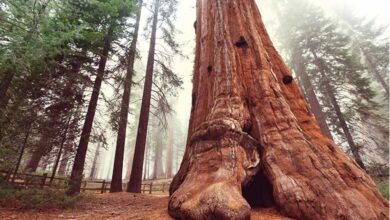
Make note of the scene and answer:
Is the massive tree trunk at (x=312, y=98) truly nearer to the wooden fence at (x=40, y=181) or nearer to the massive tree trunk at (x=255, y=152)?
the massive tree trunk at (x=255, y=152)

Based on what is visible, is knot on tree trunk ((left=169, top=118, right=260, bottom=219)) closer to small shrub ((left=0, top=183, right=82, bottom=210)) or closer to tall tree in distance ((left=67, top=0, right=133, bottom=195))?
small shrub ((left=0, top=183, right=82, bottom=210))

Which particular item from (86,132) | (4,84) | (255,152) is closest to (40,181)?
(86,132)

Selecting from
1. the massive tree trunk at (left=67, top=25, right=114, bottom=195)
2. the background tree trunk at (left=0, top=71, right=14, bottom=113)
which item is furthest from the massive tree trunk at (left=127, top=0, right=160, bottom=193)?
the background tree trunk at (left=0, top=71, right=14, bottom=113)

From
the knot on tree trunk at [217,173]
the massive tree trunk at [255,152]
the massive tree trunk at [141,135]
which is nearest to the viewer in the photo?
the knot on tree trunk at [217,173]

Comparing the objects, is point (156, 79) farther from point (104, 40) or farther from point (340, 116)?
point (340, 116)

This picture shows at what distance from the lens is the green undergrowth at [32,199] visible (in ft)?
17.2

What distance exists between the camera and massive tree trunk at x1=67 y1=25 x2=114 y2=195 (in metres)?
6.53

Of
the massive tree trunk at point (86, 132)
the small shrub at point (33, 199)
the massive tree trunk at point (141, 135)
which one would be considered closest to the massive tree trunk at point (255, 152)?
the small shrub at point (33, 199)

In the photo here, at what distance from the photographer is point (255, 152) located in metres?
3.30

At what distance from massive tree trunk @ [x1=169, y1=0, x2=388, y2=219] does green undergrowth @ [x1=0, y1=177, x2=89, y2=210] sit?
3.54 m

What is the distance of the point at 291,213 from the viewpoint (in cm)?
263

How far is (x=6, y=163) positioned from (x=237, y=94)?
5479 millimetres

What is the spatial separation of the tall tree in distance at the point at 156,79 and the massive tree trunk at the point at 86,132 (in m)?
2.70

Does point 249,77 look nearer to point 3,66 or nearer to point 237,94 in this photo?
point 237,94
